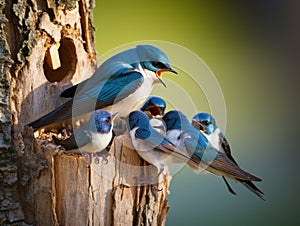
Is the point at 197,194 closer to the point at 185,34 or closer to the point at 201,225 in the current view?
the point at 201,225

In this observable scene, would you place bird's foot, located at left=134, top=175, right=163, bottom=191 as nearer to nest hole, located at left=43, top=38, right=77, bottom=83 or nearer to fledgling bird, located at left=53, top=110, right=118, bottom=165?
fledgling bird, located at left=53, top=110, right=118, bottom=165

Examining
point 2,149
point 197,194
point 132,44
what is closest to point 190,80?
point 132,44

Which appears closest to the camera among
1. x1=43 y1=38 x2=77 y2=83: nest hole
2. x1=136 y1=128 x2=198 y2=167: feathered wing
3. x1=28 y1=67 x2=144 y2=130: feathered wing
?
x1=136 y1=128 x2=198 y2=167: feathered wing

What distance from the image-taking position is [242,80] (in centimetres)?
459

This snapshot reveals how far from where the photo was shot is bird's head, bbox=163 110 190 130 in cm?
334

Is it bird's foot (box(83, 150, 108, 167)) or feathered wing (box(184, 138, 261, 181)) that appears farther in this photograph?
feathered wing (box(184, 138, 261, 181))

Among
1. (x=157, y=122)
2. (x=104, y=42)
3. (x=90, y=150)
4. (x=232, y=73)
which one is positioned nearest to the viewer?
(x=90, y=150)

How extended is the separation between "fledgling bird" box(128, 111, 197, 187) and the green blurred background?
836 millimetres

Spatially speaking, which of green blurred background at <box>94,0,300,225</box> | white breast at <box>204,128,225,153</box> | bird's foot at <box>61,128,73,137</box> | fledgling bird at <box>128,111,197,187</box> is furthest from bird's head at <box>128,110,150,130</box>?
green blurred background at <box>94,0,300,225</box>

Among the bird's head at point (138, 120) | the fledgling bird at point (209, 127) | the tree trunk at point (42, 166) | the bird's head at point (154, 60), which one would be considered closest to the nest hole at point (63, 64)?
the tree trunk at point (42, 166)

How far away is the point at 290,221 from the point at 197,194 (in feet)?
2.14

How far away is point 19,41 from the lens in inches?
130

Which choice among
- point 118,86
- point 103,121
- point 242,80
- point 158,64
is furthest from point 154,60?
point 242,80

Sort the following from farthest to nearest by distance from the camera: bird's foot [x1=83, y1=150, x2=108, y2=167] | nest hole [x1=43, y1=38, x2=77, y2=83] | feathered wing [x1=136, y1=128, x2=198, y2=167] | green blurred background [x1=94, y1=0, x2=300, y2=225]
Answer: green blurred background [x1=94, y1=0, x2=300, y2=225] → nest hole [x1=43, y1=38, x2=77, y2=83] → feathered wing [x1=136, y1=128, x2=198, y2=167] → bird's foot [x1=83, y1=150, x2=108, y2=167]
